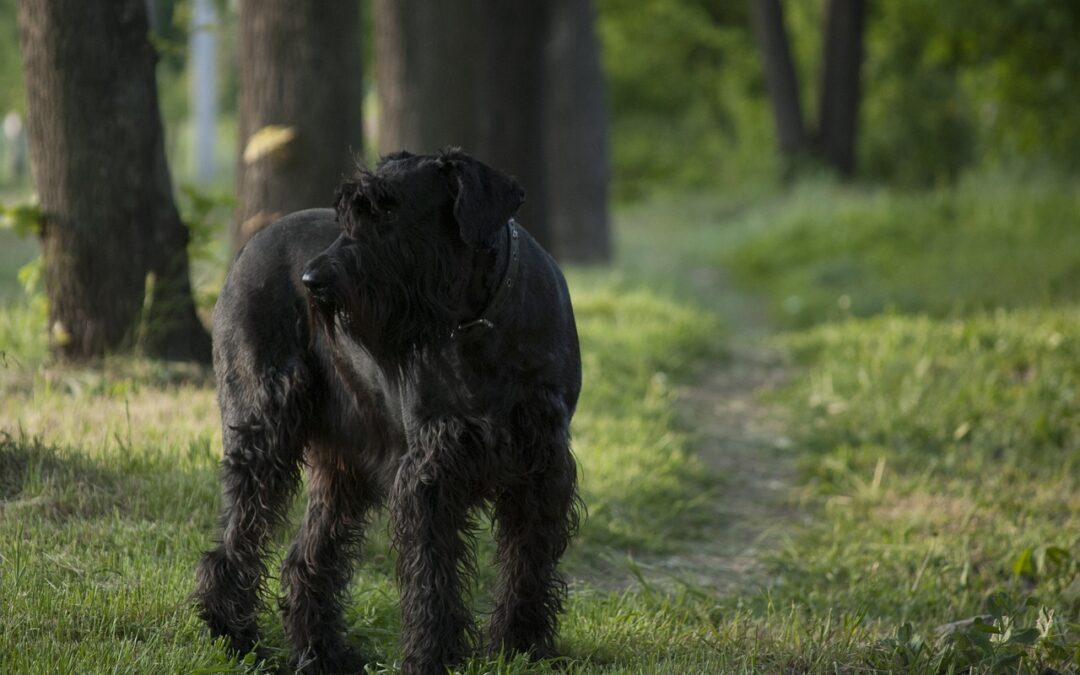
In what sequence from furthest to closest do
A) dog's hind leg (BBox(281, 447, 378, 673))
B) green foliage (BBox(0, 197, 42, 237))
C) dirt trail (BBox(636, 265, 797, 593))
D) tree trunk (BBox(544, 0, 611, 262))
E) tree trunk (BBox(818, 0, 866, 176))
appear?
tree trunk (BBox(818, 0, 866, 176)) < tree trunk (BBox(544, 0, 611, 262)) < green foliage (BBox(0, 197, 42, 237)) < dirt trail (BBox(636, 265, 797, 593)) < dog's hind leg (BBox(281, 447, 378, 673))

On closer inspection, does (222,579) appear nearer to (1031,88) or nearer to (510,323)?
(510,323)

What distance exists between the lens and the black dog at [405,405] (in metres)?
3.97

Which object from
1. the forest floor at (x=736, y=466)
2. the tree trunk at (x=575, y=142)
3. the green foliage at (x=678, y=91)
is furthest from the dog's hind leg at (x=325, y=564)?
the green foliage at (x=678, y=91)

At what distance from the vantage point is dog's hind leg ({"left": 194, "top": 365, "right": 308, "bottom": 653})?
439 centimetres

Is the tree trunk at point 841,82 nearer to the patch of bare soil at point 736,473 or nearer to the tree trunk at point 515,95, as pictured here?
the tree trunk at point 515,95

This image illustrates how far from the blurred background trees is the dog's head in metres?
3.44

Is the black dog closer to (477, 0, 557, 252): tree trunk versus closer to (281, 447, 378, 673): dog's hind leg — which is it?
(281, 447, 378, 673): dog's hind leg

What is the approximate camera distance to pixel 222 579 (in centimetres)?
441

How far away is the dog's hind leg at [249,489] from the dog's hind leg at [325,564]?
16 centimetres

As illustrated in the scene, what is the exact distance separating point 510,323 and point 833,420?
4.95 m

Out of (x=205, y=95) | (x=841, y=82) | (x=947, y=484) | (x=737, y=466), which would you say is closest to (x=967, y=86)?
(x=841, y=82)

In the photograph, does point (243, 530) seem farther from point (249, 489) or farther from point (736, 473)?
point (736, 473)

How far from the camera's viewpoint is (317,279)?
12.5 ft

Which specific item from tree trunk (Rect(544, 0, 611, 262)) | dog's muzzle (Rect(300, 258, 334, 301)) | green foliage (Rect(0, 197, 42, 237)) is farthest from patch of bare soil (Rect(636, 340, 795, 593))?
tree trunk (Rect(544, 0, 611, 262))
